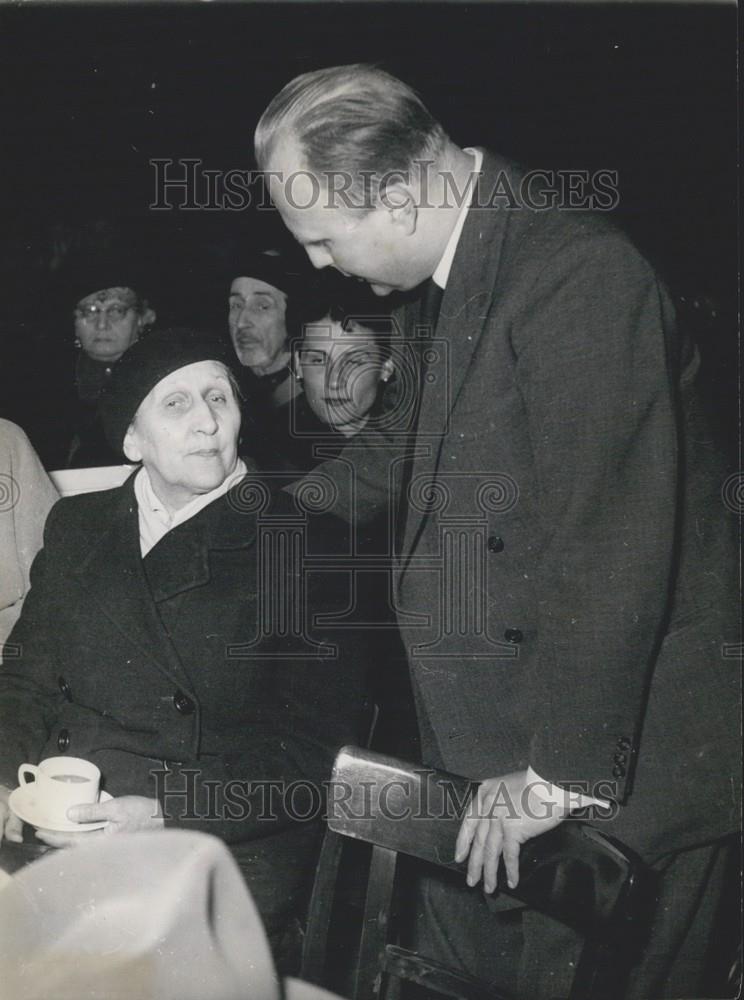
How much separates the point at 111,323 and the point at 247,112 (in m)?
0.36

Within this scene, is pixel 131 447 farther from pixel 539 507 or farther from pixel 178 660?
pixel 539 507

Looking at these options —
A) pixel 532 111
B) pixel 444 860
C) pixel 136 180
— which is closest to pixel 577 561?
pixel 444 860

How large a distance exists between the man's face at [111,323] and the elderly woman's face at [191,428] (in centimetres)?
8

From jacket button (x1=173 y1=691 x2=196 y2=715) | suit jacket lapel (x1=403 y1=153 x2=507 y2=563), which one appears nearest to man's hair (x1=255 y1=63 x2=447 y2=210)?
suit jacket lapel (x1=403 y1=153 x2=507 y2=563)

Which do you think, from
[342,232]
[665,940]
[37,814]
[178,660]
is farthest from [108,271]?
[665,940]

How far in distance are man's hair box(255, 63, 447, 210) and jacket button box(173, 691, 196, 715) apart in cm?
75

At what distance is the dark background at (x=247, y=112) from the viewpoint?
1.29 metres

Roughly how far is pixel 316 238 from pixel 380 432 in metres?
0.30

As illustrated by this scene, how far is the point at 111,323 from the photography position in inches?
52.2

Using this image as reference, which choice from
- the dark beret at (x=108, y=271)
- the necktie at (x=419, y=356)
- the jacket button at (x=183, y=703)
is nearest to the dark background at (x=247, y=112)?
the dark beret at (x=108, y=271)

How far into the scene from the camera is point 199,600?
53.1 inches

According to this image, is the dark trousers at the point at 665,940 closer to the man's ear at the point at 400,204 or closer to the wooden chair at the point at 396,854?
the wooden chair at the point at 396,854

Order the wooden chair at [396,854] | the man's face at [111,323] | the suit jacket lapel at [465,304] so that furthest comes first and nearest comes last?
the man's face at [111,323] → the suit jacket lapel at [465,304] → the wooden chair at [396,854]

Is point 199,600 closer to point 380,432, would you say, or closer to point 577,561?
point 380,432
